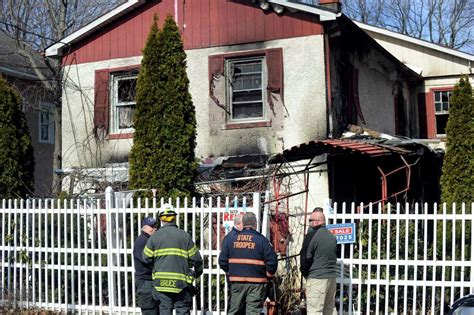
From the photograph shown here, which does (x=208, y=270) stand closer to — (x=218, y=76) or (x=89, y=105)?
(x=218, y=76)

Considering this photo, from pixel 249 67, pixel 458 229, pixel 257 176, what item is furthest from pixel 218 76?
pixel 458 229

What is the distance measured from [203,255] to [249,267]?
166 cm

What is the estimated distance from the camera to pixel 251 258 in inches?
330

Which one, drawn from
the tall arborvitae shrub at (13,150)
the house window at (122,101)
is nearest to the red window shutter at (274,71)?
the house window at (122,101)

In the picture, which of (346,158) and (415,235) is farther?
(346,158)

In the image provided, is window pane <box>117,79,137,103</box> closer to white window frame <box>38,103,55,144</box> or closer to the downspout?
the downspout

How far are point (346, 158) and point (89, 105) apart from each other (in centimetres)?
644

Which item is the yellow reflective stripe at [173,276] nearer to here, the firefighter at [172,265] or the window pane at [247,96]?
the firefighter at [172,265]

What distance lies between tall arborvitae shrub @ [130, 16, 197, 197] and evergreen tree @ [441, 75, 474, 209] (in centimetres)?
429

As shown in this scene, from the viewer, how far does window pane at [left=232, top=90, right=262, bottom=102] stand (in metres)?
14.6

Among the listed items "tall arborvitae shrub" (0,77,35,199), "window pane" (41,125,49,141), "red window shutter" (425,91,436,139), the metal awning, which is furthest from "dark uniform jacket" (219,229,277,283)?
"window pane" (41,125,49,141)

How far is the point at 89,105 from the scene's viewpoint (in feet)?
53.4

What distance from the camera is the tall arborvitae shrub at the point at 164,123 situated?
1129 centimetres

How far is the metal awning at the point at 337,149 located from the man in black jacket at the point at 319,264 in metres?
2.91
